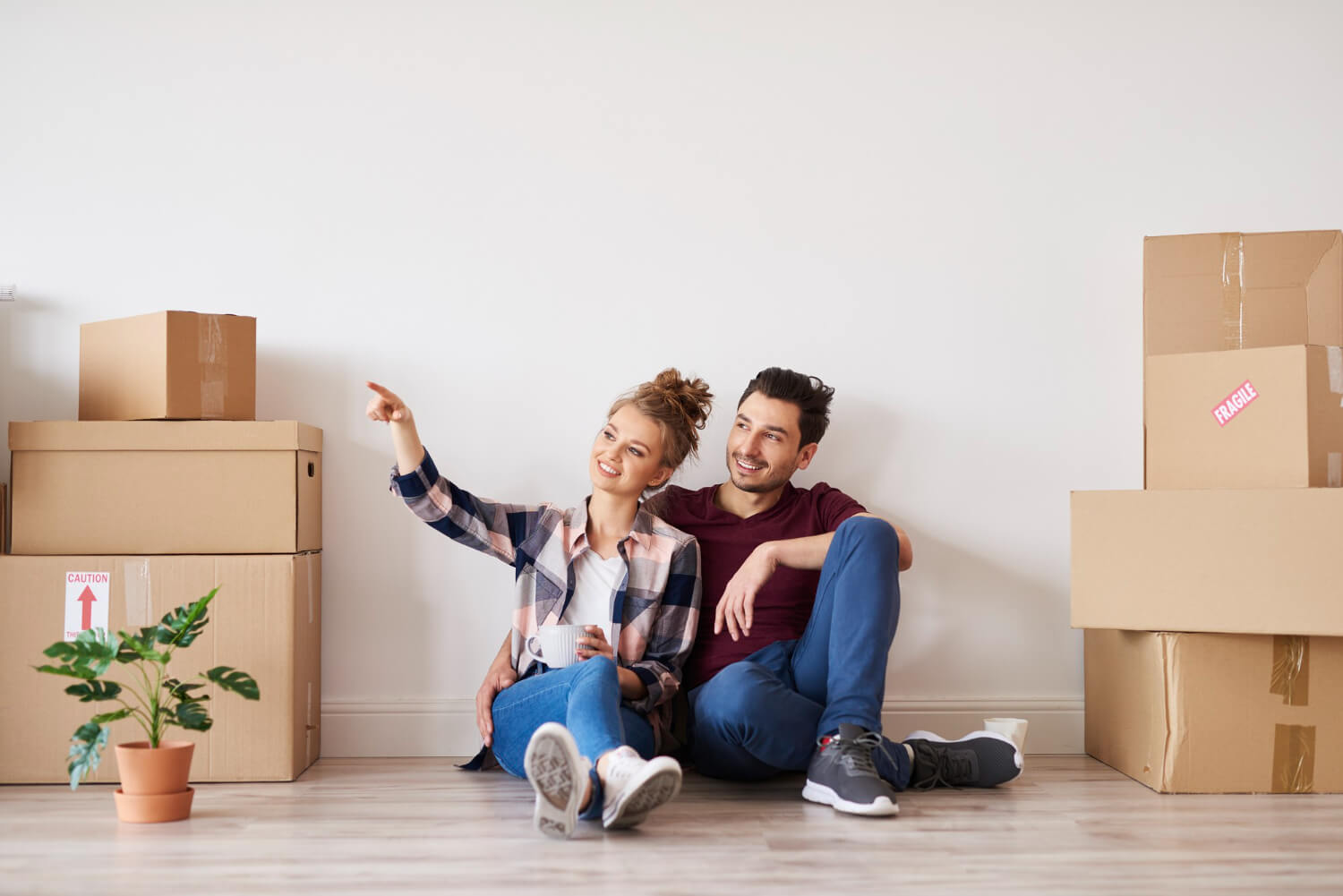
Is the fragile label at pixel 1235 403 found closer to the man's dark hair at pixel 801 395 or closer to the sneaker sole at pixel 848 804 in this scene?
the man's dark hair at pixel 801 395

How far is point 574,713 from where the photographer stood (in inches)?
62.2

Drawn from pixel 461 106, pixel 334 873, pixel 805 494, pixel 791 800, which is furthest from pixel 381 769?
pixel 461 106

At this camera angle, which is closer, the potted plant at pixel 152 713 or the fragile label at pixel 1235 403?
the potted plant at pixel 152 713

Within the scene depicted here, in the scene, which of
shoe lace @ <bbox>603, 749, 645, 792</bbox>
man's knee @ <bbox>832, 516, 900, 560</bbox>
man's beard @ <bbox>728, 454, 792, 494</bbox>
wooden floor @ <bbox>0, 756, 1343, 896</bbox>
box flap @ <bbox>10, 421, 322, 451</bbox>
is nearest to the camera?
wooden floor @ <bbox>0, 756, 1343, 896</bbox>

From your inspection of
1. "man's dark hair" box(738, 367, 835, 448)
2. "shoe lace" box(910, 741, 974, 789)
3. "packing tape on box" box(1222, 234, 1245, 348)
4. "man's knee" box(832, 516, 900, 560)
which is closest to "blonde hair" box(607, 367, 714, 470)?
"man's dark hair" box(738, 367, 835, 448)

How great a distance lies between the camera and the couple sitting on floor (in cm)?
168

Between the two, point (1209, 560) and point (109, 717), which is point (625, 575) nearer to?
point (109, 717)

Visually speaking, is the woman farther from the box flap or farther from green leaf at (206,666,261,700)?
green leaf at (206,666,261,700)

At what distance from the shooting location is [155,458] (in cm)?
188

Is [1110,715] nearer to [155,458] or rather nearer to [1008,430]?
[1008,430]

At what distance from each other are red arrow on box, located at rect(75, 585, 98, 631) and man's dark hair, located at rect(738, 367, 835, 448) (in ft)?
4.21

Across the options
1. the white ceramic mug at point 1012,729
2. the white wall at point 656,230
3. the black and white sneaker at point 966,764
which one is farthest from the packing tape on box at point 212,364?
the white ceramic mug at point 1012,729

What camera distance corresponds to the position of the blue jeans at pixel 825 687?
168 cm

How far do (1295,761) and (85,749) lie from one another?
201 cm
